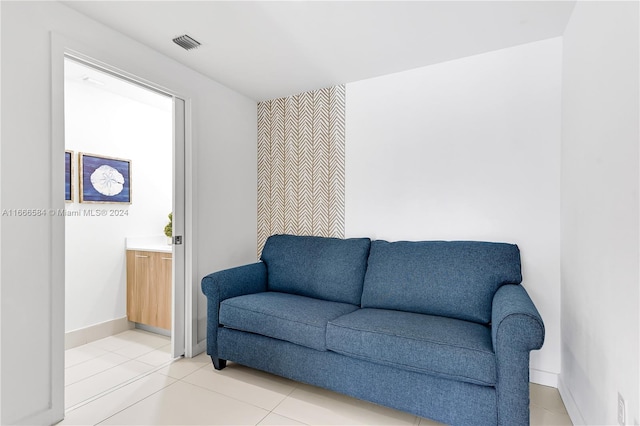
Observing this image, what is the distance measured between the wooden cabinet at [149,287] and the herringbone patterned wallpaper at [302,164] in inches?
37.5

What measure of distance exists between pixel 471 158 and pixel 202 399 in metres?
2.48

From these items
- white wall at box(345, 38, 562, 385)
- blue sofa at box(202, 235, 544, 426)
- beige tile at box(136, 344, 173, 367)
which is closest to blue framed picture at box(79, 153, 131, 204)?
beige tile at box(136, 344, 173, 367)

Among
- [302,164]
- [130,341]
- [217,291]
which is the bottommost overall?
[130,341]

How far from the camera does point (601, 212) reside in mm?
1499

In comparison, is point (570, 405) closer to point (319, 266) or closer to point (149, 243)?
point (319, 266)

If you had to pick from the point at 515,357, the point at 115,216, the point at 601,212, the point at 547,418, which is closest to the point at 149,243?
the point at 115,216

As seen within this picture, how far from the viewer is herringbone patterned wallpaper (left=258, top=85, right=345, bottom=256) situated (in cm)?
308

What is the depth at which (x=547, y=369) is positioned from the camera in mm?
2254

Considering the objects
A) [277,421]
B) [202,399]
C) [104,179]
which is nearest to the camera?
[277,421]

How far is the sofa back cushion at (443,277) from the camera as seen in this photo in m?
2.09

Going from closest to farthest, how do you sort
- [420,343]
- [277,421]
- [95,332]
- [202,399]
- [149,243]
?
[420,343] < [277,421] < [202,399] < [95,332] < [149,243]

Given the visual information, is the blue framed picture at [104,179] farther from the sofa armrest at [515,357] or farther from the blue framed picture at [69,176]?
the sofa armrest at [515,357]

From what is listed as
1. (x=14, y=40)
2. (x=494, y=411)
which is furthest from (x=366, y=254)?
(x=14, y=40)

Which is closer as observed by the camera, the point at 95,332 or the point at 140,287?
the point at 95,332
